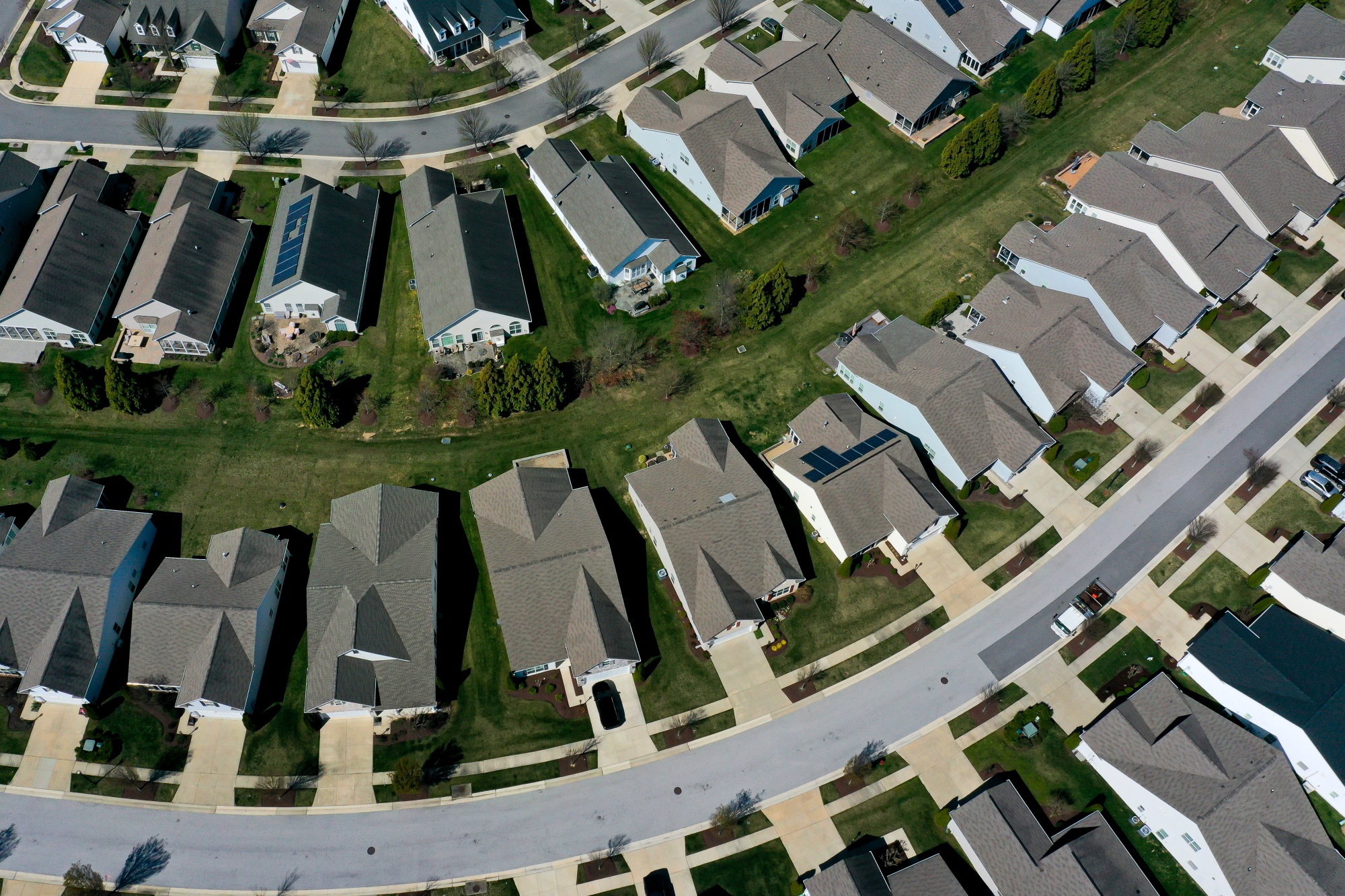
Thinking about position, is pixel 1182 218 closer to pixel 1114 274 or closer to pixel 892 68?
pixel 1114 274

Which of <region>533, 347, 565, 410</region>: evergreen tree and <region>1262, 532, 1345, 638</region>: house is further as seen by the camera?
<region>533, 347, 565, 410</region>: evergreen tree

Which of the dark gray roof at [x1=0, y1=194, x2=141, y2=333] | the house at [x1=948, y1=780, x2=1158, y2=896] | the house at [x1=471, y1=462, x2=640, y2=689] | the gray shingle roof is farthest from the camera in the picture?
the gray shingle roof

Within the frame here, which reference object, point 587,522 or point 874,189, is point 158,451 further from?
point 874,189

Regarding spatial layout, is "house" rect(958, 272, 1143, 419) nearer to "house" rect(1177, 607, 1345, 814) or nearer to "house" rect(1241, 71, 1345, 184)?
"house" rect(1177, 607, 1345, 814)

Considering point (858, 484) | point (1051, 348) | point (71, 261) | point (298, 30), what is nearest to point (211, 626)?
point (71, 261)

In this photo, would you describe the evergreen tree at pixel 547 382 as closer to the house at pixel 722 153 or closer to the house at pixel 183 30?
the house at pixel 722 153

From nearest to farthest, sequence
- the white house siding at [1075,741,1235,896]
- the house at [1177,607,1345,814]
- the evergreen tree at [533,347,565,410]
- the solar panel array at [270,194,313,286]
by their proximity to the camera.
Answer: the white house siding at [1075,741,1235,896]
the house at [1177,607,1345,814]
the evergreen tree at [533,347,565,410]
the solar panel array at [270,194,313,286]

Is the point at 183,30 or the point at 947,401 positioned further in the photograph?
the point at 183,30

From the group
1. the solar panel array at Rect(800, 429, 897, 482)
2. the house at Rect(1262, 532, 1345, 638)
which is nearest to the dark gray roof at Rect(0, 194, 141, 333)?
the solar panel array at Rect(800, 429, 897, 482)

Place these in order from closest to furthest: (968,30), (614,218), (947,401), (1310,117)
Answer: (947,401) → (614,218) → (1310,117) → (968,30)
